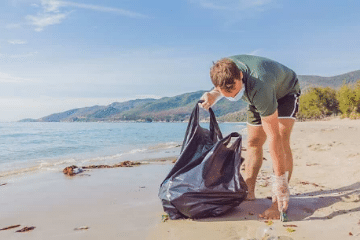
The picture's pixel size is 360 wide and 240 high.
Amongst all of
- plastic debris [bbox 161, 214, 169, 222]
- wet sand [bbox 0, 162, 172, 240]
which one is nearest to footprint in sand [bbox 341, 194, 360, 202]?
plastic debris [bbox 161, 214, 169, 222]

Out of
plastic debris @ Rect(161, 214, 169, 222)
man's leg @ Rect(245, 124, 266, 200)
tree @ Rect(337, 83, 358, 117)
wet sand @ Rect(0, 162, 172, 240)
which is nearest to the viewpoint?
wet sand @ Rect(0, 162, 172, 240)

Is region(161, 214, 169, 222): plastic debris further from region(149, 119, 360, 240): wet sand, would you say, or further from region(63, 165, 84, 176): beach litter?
region(63, 165, 84, 176): beach litter

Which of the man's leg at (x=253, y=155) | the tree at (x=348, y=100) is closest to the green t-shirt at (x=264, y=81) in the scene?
the man's leg at (x=253, y=155)

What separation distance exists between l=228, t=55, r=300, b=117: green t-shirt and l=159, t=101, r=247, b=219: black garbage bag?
582 millimetres

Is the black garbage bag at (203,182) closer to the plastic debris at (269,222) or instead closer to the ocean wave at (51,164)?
the plastic debris at (269,222)

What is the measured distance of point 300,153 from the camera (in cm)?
706

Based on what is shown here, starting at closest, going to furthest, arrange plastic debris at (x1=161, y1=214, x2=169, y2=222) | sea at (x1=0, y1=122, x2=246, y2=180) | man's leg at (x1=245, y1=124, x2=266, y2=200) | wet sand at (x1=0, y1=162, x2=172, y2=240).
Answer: wet sand at (x1=0, y1=162, x2=172, y2=240), plastic debris at (x1=161, y1=214, x2=169, y2=222), man's leg at (x1=245, y1=124, x2=266, y2=200), sea at (x1=0, y1=122, x2=246, y2=180)

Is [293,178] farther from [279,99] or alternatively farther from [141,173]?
[141,173]

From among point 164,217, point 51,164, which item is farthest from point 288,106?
point 51,164

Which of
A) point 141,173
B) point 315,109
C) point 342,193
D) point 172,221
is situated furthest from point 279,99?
point 315,109

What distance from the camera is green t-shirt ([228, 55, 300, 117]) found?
2361 millimetres

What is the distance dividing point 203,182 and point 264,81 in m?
1.02

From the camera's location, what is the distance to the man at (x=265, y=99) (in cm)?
235

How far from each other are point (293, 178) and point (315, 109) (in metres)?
44.4
